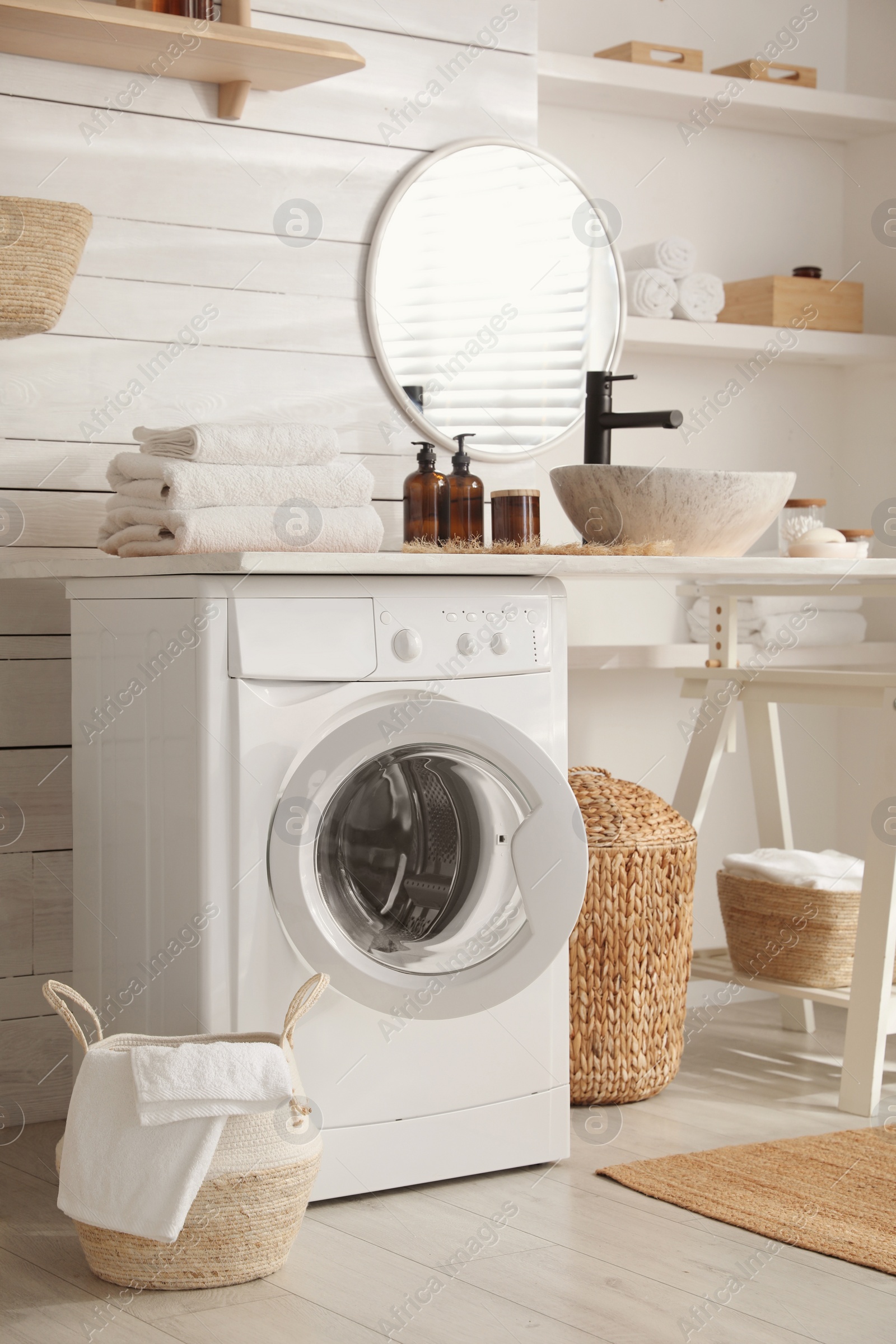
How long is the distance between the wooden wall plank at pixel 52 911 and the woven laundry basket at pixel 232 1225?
2.44ft

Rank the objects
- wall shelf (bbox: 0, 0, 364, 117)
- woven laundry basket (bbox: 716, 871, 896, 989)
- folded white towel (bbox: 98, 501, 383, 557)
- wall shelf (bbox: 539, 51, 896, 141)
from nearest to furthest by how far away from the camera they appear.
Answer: folded white towel (bbox: 98, 501, 383, 557)
wall shelf (bbox: 0, 0, 364, 117)
woven laundry basket (bbox: 716, 871, 896, 989)
wall shelf (bbox: 539, 51, 896, 141)

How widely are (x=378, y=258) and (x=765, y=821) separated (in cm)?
135

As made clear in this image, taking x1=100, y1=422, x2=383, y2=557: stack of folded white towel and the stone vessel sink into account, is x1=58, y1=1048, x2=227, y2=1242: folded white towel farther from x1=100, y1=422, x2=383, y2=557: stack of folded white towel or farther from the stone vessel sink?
the stone vessel sink

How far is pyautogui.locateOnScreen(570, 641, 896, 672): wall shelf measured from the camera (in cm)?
304

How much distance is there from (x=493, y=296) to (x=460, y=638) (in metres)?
1.08

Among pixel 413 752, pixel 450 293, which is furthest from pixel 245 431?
pixel 450 293

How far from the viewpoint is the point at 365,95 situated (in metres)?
2.72

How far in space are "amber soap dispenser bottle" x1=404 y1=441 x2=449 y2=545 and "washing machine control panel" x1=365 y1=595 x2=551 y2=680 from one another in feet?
1.33

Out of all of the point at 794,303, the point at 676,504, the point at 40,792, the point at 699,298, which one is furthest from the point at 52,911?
the point at 794,303

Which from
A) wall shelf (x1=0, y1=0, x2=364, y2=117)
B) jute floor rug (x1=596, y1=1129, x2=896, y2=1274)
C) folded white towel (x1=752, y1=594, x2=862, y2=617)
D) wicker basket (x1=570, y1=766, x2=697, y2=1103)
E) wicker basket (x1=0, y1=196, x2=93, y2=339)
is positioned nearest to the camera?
jute floor rug (x1=596, y1=1129, x2=896, y2=1274)

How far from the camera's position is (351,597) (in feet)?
6.44

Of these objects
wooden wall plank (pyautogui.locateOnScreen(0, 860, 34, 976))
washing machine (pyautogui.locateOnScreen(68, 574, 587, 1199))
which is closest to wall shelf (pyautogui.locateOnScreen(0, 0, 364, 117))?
washing machine (pyautogui.locateOnScreen(68, 574, 587, 1199))

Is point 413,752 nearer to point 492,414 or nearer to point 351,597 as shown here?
point 351,597

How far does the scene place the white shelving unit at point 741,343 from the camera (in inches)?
122
